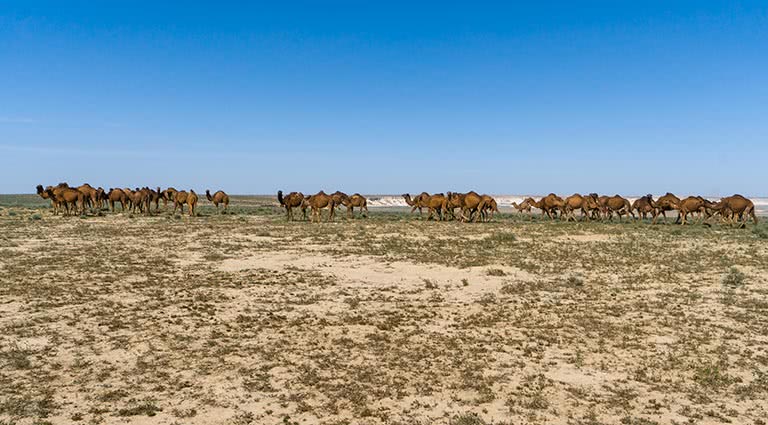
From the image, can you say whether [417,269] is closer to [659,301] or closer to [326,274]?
[326,274]

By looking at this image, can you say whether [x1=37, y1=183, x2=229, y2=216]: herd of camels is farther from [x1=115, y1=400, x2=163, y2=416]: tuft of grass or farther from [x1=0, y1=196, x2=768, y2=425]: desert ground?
[x1=115, y1=400, x2=163, y2=416]: tuft of grass

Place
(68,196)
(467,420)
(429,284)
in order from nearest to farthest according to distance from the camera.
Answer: (467,420), (429,284), (68,196)

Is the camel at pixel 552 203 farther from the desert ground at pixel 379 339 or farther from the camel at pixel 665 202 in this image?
the desert ground at pixel 379 339

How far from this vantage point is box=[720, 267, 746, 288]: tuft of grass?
12.8 meters

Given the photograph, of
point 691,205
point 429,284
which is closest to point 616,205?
point 691,205

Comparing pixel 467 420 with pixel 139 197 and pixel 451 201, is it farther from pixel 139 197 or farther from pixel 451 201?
pixel 139 197

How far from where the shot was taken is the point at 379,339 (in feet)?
27.5

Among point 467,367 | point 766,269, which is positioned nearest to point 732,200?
point 766,269

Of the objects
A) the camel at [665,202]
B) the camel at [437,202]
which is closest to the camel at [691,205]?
the camel at [665,202]

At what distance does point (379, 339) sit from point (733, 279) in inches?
389

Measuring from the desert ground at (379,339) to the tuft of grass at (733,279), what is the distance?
0.19 ft

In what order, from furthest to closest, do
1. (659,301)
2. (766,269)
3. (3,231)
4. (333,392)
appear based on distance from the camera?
1. (3,231)
2. (766,269)
3. (659,301)
4. (333,392)

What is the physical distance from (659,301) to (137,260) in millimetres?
13785

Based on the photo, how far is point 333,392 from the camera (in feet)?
20.7
